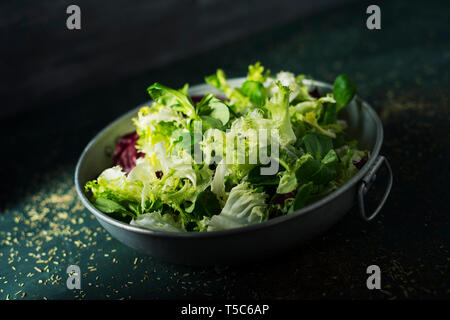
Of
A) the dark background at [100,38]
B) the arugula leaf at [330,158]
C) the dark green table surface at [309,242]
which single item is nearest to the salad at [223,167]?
the arugula leaf at [330,158]

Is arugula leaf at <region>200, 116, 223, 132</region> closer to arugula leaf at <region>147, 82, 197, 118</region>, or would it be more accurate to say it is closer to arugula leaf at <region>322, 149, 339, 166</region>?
arugula leaf at <region>147, 82, 197, 118</region>

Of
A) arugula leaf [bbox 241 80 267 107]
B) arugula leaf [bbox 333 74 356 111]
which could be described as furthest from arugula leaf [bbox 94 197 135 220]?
arugula leaf [bbox 333 74 356 111]

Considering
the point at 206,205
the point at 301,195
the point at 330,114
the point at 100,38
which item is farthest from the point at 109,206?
the point at 100,38

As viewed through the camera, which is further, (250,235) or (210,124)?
(210,124)

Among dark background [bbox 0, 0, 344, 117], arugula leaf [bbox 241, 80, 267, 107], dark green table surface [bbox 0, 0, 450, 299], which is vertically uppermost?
dark background [bbox 0, 0, 344, 117]

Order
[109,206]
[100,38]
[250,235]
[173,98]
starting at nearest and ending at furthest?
1. [250,235]
2. [109,206]
3. [173,98]
4. [100,38]

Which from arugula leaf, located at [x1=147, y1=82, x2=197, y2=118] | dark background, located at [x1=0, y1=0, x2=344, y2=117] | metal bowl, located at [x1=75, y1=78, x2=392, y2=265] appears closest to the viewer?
metal bowl, located at [x1=75, y1=78, x2=392, y2=265]

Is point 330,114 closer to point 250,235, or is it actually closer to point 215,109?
point 215,109
